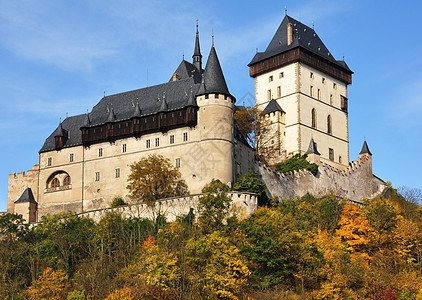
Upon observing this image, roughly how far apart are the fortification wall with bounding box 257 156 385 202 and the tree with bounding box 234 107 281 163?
4836 mm

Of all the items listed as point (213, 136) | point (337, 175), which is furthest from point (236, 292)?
point (337, 175)

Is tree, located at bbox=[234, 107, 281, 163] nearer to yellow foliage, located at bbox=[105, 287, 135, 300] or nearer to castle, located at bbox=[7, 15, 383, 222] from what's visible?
Result: castle, located at bbox=[7, 15, 383, 222]

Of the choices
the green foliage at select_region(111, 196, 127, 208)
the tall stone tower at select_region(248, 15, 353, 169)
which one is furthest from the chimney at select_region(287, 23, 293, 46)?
the green foliage at select_region(111, 196, 127, 208)

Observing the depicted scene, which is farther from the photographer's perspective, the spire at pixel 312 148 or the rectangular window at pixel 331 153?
the rectangular window at pixel 331 153

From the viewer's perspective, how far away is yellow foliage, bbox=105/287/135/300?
130 ft

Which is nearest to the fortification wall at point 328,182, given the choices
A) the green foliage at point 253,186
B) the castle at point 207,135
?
the castle at point 207,135

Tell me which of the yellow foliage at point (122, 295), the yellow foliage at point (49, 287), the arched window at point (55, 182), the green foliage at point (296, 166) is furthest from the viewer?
the green foliage at point (296, 166)

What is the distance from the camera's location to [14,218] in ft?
181

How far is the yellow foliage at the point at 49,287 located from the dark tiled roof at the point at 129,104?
54.1ft

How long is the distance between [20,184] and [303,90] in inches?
1003

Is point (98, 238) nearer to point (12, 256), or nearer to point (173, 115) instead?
point (12, 256)

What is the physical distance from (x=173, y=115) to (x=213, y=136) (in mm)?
3726

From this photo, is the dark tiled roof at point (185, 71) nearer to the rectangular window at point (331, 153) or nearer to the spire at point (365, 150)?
the rectangular window at point (331, 153)

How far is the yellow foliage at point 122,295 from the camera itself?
130ft
